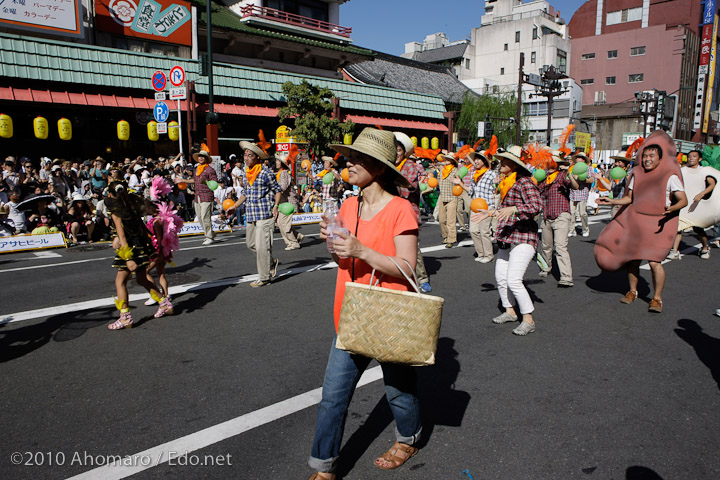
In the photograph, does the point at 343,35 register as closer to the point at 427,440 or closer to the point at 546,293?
the point at 546,293

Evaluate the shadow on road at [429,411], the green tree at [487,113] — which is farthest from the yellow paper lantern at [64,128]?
the green tree at [487,113]

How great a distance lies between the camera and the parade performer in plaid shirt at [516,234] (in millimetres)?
5090

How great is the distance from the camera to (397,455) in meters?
2.87

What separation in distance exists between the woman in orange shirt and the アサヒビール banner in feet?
69.2

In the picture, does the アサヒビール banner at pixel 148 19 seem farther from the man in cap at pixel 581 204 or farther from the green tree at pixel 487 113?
the green tree at pixel 487 113

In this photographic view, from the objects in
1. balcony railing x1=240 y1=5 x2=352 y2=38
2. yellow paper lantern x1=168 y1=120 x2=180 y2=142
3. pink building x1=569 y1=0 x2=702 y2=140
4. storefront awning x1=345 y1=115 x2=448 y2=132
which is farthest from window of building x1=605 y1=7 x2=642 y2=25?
yellow paper lantern x1=168 y1=120 x2=180 y2=142

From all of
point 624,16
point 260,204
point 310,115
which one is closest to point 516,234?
point 260,204

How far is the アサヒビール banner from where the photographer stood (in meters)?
19.6

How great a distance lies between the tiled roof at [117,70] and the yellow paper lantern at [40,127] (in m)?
1.46

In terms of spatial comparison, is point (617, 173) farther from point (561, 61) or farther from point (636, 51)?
point (636, 51)

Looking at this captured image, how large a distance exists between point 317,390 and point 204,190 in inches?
321

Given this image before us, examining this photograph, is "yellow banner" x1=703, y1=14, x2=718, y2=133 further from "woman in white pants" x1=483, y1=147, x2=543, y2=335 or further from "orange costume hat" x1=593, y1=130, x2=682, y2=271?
"woman in white pants" x1=483, y1=147, x2=543, y2=335

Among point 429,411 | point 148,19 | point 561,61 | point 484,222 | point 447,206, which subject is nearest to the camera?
point 429,411

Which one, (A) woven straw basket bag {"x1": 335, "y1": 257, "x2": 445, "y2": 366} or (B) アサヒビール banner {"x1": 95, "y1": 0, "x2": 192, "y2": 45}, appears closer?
(A) woven straw basket bag {"x1": 335, "y1": 257, "x2": 445, "y2": 366}
